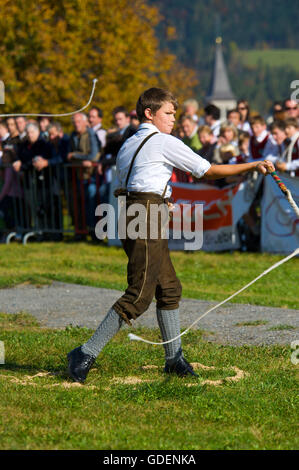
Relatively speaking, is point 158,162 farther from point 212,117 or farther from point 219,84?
point 219,84

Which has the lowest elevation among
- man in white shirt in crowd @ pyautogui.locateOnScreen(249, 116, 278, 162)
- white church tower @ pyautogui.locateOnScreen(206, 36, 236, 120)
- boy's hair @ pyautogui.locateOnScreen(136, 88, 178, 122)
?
white church tower @ pyautogui.locateOnScreen(206, 36, 236, 120)

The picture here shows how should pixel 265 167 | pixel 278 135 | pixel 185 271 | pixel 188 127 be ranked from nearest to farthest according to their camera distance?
pixel 265 167 < pixel 185 271 < pixel 278 135 < pixel 188 127

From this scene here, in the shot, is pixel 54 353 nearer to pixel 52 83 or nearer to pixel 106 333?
pixel 106 333

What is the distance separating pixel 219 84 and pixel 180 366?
5645 inches

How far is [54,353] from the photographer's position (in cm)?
774

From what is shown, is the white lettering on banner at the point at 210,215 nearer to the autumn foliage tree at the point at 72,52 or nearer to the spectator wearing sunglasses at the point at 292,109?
the spectator wearing sunglasses at the point at 292,109

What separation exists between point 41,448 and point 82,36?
84.2 feet

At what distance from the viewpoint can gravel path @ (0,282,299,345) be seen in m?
8.43

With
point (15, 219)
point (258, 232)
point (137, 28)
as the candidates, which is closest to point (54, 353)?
point (258, 232)

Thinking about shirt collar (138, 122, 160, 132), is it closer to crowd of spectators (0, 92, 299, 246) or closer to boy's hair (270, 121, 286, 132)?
crowd of spectators (0, 92, 299, 246)

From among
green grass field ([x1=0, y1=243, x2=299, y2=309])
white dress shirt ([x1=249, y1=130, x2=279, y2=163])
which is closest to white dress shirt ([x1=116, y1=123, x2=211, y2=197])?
green grass field ([x1=0, y1=243, x2=299, y2=309])

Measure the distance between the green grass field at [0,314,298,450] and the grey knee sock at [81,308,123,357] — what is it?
23 cm

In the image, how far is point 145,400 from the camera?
20.2ft

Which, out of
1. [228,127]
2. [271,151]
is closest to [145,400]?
[271,151]
